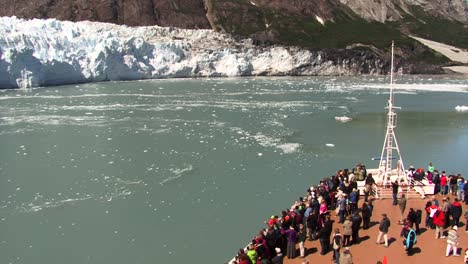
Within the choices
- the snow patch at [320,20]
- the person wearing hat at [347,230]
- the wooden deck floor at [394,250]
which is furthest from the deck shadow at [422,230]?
the snow patch at [320,20]

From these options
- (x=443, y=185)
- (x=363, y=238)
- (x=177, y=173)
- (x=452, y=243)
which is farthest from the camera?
(x=177, y=173)

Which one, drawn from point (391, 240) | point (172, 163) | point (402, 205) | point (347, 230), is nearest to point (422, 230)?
point (402, 205)

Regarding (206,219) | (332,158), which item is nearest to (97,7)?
(332,158)

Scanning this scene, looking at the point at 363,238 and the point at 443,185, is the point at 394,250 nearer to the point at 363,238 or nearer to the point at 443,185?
the point at 363,238

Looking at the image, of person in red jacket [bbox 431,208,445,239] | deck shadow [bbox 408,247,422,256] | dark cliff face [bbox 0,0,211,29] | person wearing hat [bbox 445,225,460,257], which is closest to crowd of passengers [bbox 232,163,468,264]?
person in red jacket [bbox 431,208,445,239]

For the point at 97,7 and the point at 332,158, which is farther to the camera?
the point at 97,7

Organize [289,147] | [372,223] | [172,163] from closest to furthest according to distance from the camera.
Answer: [372,223], [172,163], [289,147]

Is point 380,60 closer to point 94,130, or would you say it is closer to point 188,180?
point 94,130

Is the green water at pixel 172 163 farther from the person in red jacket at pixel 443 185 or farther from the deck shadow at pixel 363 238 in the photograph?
the person in red jacket at pixel 443 185
